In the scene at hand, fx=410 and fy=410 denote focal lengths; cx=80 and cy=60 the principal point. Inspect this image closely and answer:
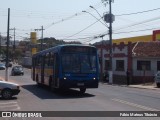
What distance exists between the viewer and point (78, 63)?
2472cm

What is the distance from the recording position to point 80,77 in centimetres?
2472

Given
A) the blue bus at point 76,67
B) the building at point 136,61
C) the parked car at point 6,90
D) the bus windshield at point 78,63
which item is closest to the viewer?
the parked car at point 6,90

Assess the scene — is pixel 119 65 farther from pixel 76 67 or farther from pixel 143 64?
pixel 76 67

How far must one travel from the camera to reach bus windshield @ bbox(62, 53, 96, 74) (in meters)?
24.7

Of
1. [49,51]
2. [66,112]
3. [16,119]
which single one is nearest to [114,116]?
[66,112]

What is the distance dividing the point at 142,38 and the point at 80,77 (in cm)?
4770

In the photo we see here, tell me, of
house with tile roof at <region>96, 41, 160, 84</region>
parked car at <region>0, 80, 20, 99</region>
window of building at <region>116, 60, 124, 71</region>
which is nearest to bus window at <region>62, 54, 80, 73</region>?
parked car at <region>0, 80, 20, 99</region>

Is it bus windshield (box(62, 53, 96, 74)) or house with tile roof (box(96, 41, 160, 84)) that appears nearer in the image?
bus windshield (box(62, 53, 96, 74))

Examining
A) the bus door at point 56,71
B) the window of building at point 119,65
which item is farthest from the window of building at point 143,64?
the bus door at point 56,71

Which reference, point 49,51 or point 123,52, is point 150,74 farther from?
point 49,51

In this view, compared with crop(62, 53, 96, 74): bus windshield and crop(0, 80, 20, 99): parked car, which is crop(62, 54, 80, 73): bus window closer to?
crop(62, 53, 96, 74): bus windshield

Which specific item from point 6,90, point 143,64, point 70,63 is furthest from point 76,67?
point 143,64

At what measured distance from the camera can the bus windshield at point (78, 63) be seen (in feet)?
80.9

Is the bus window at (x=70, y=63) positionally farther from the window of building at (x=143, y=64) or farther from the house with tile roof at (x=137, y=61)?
the window of building at (x=143, y=64)
